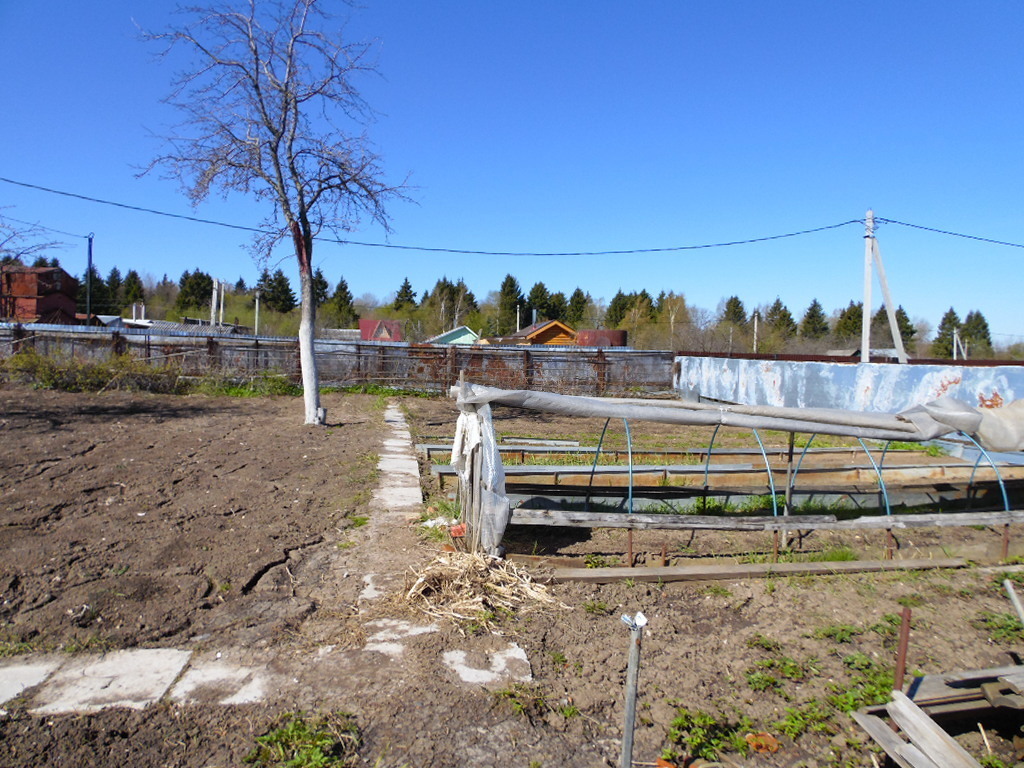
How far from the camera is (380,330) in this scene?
171 ft

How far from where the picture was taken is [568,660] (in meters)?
3.78

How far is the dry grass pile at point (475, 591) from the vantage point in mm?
4289

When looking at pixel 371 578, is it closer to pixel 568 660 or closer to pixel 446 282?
pixel 568 660

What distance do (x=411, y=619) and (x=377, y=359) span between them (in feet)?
57.8

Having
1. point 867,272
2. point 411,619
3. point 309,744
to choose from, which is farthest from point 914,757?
point 867,272

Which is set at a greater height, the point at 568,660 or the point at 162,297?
the point at 162,297

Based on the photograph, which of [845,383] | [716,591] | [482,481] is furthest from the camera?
[845,383]

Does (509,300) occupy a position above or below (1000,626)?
above

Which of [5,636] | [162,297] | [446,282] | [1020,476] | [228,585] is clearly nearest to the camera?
[5,636]

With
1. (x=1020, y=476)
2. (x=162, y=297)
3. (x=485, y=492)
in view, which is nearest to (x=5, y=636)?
(x=485, y=492)

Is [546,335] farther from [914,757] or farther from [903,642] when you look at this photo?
[914,757]

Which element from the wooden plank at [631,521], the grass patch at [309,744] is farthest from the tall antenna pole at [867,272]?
the grass patch at [309,744]

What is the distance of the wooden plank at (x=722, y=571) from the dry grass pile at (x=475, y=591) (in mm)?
363

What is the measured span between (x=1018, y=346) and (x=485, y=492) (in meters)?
77.8
